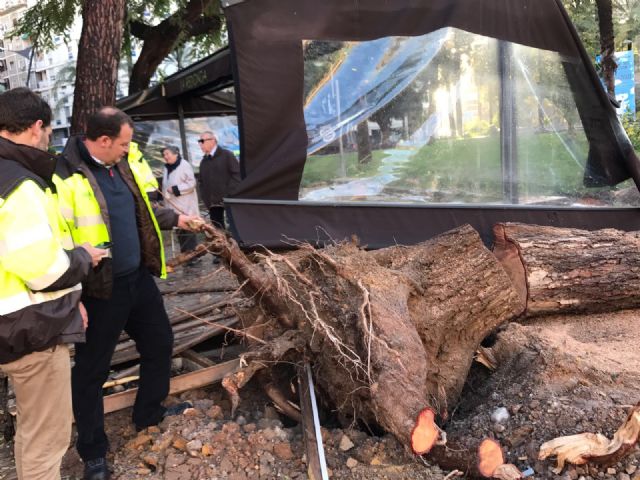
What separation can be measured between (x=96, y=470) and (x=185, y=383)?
34.4 inches

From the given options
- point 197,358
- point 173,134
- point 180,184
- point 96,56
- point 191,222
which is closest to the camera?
point 191,222

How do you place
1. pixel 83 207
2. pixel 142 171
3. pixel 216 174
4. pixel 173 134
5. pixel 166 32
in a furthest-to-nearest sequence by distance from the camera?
pixel 173 134
pixel 166 32
pixel 216 174
pixel 142 171
pixel 83 207

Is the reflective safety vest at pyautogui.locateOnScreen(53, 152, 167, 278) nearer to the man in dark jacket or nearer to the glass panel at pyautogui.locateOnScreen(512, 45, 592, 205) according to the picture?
the glass panel at pyautogui.locateOnScreen(512, 45, 592, 205)

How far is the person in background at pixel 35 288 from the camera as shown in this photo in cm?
231

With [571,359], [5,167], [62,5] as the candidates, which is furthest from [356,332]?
[62,5]

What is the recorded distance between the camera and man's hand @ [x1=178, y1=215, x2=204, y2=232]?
3.34 meters

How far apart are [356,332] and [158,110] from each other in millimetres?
9775

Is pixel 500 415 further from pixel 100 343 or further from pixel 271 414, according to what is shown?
pixel 100 343

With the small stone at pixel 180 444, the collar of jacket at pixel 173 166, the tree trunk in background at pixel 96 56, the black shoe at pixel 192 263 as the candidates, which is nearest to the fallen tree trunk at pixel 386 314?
the small stone at pixel 180 444

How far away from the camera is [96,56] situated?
5.34m

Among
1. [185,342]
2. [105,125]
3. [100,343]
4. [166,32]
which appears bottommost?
[185,342]

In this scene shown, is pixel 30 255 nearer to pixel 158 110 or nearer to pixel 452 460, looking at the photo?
pixel 452 460

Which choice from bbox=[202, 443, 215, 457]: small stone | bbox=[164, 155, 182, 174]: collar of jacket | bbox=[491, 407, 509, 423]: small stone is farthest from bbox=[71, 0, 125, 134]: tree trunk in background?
bbox=[491, 407, 509, 423]: small stone

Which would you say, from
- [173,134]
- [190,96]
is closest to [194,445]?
[190,96]
